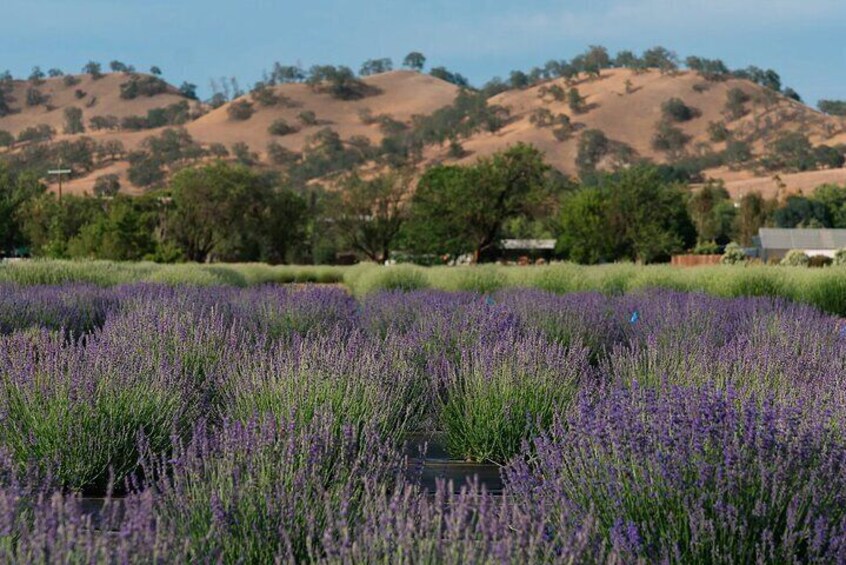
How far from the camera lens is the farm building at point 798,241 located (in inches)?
2872

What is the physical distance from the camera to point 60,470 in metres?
5.23

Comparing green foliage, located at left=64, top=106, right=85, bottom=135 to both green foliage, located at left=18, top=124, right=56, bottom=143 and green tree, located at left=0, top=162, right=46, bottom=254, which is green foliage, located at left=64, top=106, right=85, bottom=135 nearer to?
green foliage, located at left=18, top=124, right=56, bottom=143

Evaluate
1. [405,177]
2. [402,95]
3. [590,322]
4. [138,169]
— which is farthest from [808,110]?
[590,322]

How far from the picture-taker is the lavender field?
3.11 m

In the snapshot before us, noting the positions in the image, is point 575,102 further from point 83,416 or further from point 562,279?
point 83,416

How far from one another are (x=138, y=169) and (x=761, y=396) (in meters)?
132

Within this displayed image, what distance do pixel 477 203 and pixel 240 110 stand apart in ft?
386

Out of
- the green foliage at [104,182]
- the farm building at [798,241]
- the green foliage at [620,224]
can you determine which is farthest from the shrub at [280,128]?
the green foliage at [620,224]

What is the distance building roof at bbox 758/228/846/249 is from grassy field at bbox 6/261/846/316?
53.9m

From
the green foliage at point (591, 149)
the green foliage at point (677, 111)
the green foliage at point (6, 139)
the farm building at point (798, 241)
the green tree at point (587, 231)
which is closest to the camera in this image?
the green tree at point (587, 231)

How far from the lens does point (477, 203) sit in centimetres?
5359

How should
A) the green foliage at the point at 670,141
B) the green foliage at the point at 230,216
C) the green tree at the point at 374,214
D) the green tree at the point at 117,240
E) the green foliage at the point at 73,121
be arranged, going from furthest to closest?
1. the green foliage at the point at 73,121
2. the green foliage at the point at 670,141
3. the green tree at the point at 374,214
4. the green foliage at the point at 230,216
5. the green tree at the point at 117,240

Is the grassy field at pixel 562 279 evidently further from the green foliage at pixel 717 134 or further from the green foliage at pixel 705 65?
the green foliage at pixel 705 65

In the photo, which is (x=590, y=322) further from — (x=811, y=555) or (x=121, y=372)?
(x=811, y=555)
